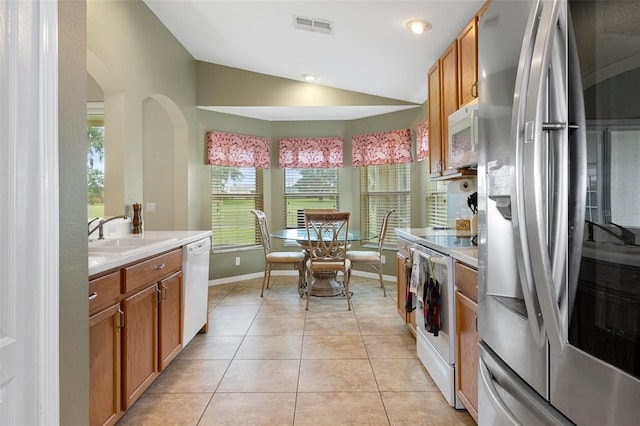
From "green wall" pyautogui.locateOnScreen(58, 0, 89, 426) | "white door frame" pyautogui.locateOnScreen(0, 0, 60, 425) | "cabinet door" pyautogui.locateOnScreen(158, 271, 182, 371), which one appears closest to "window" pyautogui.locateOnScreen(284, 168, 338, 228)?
"cabinet door" pyautogui.locateOnScreen(158, 271, 182, 371)

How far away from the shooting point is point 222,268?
203 inches

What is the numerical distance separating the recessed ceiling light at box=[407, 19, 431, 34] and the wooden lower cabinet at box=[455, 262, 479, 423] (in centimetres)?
198

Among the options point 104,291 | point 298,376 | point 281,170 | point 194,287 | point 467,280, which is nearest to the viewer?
point 104,291

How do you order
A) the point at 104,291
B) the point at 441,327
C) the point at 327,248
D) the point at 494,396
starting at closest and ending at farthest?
1. the point at 494,396
2. the point at 104,291
3. the point at 441,327
4. the point at 327,248

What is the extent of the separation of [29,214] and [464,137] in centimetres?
229

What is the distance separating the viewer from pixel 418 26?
2.92 meters

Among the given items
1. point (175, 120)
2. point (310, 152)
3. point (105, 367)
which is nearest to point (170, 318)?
point (105, 367)

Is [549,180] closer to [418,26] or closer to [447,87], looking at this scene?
[447,87]

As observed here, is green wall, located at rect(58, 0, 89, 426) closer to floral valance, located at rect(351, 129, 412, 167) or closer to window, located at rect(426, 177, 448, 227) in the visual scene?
window, located at rect(426, 177, 448, 227)

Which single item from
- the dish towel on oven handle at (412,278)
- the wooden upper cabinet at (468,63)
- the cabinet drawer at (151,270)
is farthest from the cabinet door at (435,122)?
the cabinet drawer at (151,270)

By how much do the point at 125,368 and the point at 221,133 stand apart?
3.71 meters

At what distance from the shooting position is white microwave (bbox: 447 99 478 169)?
223 centimetres

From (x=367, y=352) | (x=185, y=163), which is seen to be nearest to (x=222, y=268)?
(x=185, y=163)

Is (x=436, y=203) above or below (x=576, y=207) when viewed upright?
above
